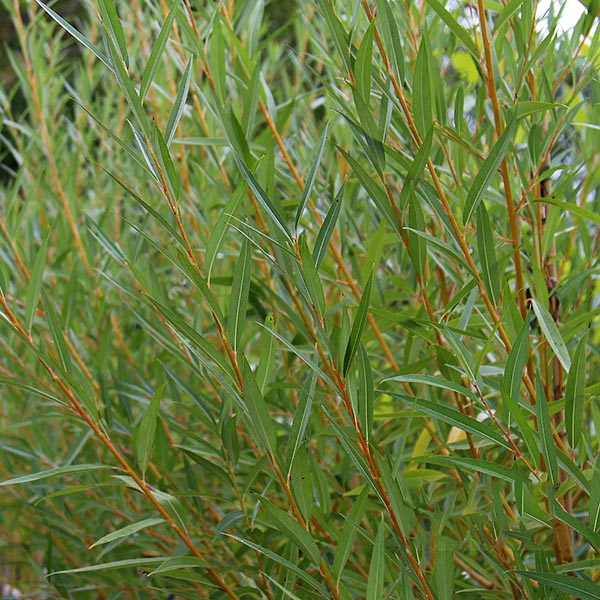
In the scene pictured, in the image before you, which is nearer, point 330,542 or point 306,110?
point 330,542

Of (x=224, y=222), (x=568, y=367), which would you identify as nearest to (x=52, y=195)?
(x=224, y=222)

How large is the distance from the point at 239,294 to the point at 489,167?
152 millimetres

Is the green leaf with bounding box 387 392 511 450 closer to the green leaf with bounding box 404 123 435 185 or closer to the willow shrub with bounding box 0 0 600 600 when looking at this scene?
the willow shrub with bounding box 0 0 600 600

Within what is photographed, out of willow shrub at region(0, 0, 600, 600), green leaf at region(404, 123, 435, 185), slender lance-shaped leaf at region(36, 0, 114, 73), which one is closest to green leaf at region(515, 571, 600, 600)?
willow shrub at region(0, 0, 600, 600)

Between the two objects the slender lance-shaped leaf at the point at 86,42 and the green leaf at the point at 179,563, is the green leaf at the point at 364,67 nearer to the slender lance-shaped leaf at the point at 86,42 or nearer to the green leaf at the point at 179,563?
the slender lance-shaped leaf at the point at 86,42

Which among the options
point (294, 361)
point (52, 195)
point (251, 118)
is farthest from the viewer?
point (52, 195)

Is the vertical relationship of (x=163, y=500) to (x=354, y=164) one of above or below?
below

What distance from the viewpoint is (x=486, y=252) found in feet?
1.44

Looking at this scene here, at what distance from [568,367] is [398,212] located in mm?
128

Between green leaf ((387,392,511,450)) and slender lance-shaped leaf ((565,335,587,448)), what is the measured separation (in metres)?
0.03

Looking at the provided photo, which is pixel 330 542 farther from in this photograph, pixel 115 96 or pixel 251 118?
pixel 115 96

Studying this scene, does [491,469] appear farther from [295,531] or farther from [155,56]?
[155,56]

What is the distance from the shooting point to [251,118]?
52 centimetres

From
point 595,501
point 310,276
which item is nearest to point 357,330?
point 310,276
